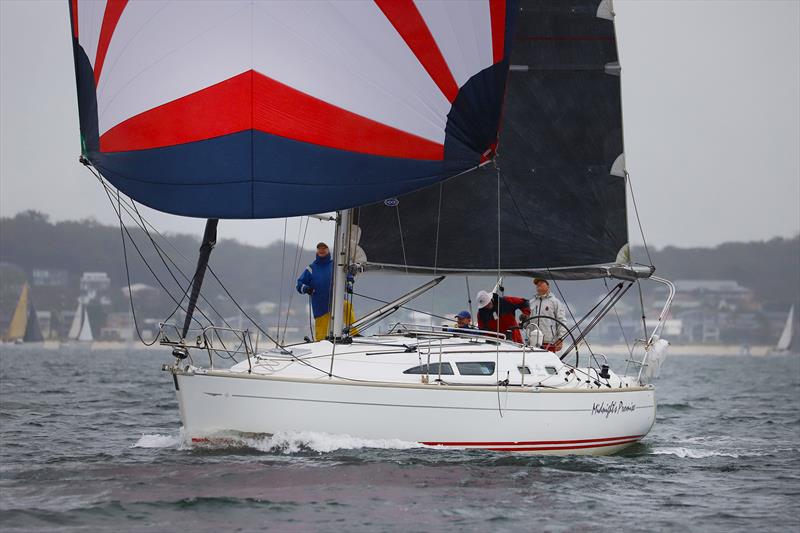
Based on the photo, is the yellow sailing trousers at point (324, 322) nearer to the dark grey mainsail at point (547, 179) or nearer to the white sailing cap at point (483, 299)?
the dark grey mainsail at point (547, 179)

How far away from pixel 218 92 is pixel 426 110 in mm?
2177

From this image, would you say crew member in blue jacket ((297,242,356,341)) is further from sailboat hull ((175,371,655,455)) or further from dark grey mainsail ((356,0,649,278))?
sailboat hull ((175,371,655,455))

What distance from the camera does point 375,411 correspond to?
12.3 metres

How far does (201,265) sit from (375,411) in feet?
7.92

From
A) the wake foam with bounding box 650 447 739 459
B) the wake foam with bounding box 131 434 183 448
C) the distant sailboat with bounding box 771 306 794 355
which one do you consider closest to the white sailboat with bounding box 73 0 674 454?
the wake foam with bounding box 650 447 739 459

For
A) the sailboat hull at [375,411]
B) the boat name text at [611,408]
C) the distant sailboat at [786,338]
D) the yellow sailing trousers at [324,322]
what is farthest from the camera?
the distant sailboat at [786,338]

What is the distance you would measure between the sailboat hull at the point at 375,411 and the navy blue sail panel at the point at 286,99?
6.37 ft

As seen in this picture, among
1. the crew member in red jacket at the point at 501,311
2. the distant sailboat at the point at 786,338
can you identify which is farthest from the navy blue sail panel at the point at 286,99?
the distant sailboat at the point at 786,338

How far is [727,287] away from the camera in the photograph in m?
114

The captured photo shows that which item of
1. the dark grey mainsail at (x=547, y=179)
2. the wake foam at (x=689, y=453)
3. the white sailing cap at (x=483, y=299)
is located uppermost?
the dark grey mainsail at (x=547, y=179)

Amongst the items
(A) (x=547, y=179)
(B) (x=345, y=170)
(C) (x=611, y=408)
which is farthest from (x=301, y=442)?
(A) (x=547, y=179)

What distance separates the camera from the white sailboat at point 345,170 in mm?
11484

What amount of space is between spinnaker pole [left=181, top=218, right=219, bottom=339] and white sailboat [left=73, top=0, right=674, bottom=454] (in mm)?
25

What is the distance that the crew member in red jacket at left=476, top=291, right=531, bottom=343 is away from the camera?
1470 centimetres
